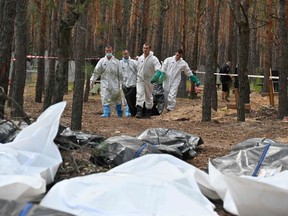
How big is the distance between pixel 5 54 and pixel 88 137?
1352mm

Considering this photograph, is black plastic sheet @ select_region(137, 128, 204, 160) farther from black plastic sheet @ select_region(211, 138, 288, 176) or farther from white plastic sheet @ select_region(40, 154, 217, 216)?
white plastic sheet @ select_region(40, 154, 217, 216)

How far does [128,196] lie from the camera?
9.37 feet

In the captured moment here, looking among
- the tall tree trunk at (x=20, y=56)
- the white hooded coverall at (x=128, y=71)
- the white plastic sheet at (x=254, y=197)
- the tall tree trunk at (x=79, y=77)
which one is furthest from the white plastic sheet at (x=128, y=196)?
the white hooded coverall at (x=128, y=71)

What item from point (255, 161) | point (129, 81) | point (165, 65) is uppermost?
point (165, 65)

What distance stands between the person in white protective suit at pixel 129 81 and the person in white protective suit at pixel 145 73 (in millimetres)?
241

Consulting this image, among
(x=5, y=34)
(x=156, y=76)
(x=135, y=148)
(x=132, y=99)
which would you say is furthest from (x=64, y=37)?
(x=132, y=99)

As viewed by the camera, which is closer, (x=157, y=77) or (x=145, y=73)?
(x=157, y=77)

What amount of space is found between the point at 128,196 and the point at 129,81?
31.2ft

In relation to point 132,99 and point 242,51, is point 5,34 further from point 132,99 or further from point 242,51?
point 132,99

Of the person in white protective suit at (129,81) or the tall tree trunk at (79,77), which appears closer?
the tall tree trunk at (79,77)

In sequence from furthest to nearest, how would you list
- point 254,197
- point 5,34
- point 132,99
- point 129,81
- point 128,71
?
point 132,99
point 129,81
point 128,71
point 5,34
point 254,197

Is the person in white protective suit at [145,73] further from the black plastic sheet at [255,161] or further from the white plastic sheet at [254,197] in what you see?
the white plastic sheet at [254,197]

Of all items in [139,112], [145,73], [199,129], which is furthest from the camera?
[139,112]

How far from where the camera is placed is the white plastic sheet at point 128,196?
8.95 feet
